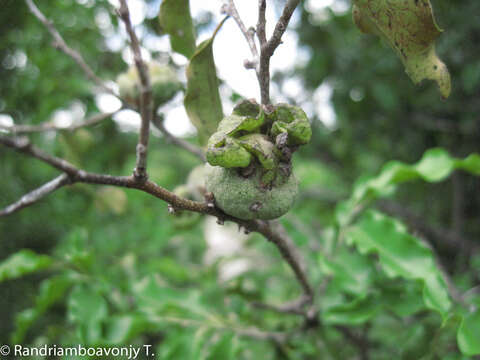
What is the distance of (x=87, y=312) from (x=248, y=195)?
108 cm

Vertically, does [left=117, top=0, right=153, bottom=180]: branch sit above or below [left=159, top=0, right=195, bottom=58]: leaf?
below

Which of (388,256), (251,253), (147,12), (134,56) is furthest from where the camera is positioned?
(251,253)

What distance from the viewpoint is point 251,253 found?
3.14 meters

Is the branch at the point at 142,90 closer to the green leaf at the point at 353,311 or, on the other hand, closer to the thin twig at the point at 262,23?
the thin twig at the point at 262,23

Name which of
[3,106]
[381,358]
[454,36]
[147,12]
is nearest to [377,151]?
[454,36]

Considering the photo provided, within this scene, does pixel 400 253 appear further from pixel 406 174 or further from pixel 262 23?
pixel 262 23

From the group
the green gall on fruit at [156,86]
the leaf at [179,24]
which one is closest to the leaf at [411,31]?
the leaf at [179,24]

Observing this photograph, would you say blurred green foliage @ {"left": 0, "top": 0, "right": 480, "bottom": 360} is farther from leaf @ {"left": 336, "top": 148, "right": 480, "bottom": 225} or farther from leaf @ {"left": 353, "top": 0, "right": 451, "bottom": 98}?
leaf @ {"left": 353, "top": 0, "right": 451, "bottom": 98}

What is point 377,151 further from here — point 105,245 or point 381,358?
point 105,245

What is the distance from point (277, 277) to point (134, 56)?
213 cm

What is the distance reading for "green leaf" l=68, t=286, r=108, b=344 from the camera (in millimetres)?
1500

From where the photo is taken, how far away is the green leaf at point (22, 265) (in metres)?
1.54

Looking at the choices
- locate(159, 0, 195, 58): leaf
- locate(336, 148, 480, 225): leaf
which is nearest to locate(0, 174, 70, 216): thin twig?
locate(159, 0, 195, 58): leaf

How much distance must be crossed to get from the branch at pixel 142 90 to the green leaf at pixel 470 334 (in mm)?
982
